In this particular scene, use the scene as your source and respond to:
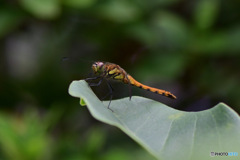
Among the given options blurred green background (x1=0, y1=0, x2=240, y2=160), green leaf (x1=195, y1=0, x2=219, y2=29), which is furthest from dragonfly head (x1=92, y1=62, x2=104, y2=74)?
green leaf (x1=195, y1=0, x2=219, y2=29)

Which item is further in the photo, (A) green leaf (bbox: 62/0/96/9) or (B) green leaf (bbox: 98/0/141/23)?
(B) green leaf (bbox: 98/0/141/23)

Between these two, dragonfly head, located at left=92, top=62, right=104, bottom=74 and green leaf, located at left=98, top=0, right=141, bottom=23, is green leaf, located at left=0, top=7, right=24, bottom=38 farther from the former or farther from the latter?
dragonfly head, located at left=92, top=62, right=104, bottom=74

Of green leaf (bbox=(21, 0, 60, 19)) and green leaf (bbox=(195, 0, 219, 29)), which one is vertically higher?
green leaf (bbox=(21, 0, 60, 19))

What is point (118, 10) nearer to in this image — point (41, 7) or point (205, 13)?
point (41, 7)

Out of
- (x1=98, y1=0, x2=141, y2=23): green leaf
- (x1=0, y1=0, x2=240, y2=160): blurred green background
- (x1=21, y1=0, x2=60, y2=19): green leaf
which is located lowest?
(x1=0, y1=0, x2=240, y2=160): blurred green background

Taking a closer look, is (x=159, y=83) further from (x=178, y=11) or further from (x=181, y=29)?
(x=178, y=11)

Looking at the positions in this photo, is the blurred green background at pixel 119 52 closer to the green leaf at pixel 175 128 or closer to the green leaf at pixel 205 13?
the green leaf at pixel 205 13

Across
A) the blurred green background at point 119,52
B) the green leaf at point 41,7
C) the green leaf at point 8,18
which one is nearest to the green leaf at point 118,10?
the blurred green background at point 119,52

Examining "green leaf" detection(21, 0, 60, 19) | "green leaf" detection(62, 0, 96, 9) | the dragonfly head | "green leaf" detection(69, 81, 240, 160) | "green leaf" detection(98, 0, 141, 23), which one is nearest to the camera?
"green leaf" detection(69, 81, 240, 160)

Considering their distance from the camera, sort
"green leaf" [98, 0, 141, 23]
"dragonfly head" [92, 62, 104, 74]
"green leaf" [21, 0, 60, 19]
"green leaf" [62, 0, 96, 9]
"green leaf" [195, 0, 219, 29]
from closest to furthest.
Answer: "dragonfly head" [92, 62, 104, 74], "green leaf" [21, 0, 60, 19], "green leaf" [62, 0, 96, 9], "green leaf" [98, 0, 141, 23], "green leaf" [195, 0, 219, 29]
